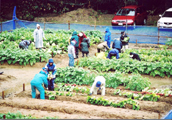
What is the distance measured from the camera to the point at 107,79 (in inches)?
401

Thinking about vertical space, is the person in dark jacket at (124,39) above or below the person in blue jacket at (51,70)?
above

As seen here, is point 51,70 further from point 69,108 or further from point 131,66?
point 131,66

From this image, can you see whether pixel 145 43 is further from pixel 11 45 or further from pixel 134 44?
pixel 11 45

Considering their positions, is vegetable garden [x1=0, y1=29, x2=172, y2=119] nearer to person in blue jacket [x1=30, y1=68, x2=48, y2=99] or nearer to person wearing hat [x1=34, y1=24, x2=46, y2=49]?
person in blue jacket [x1=30, y1=68, x2=48, y2=99]

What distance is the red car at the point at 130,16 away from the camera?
819 inches

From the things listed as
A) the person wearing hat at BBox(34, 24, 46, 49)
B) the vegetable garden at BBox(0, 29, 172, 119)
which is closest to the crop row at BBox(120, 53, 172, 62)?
the vegetable garden at BBox(0, 29, 172, 119)

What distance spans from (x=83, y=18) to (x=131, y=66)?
618 inches

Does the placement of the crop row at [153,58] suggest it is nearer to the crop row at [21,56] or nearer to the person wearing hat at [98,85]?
the crop row at [21,56]

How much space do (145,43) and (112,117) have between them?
1130cm

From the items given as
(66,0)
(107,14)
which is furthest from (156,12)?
(66,0)

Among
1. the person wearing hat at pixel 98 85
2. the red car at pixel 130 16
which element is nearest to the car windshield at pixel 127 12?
the red car at pixel 130 16

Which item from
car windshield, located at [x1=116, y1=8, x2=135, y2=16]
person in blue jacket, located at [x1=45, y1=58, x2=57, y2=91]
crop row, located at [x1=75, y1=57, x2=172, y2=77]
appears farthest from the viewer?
car windshield, located at [x1=116, y1=8, x2=135, y2=16]

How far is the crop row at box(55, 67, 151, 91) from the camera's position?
9.74 m

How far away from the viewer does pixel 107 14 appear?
28.1 m
